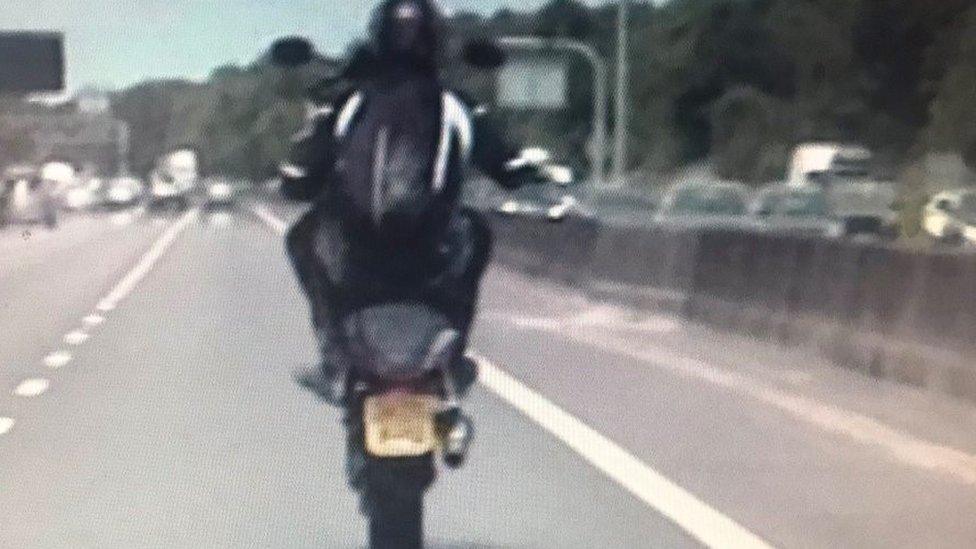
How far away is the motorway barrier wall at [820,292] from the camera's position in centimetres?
1365

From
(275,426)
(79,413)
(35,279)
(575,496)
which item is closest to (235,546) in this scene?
(575,496)

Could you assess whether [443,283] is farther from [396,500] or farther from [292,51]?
[292,51]

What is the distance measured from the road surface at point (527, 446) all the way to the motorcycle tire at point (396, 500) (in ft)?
2.44

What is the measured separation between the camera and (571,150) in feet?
194

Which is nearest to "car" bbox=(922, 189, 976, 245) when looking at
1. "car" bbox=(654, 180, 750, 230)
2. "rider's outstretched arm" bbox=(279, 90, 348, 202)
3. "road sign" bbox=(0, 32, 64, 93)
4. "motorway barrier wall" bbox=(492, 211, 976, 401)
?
"car" bbox=(654, 180, 750, 230)

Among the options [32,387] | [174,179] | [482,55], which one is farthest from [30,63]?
[482,55]

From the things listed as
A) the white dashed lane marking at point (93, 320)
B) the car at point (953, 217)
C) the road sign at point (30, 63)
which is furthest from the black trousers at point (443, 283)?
the car at point (953, 217)

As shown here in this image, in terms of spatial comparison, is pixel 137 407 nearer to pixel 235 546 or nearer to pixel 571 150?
pixel 235 546

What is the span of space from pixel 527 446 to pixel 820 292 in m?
5.36

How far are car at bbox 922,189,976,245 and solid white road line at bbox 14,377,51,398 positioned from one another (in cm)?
1969

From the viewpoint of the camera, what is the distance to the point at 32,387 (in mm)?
14805

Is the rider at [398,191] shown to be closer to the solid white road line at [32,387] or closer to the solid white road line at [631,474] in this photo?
the solid white road line at [631,474]

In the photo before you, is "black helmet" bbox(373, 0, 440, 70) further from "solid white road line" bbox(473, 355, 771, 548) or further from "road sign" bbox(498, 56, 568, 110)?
"road sign" bbox(498, 56, 568, 110)

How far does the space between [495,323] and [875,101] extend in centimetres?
5566
